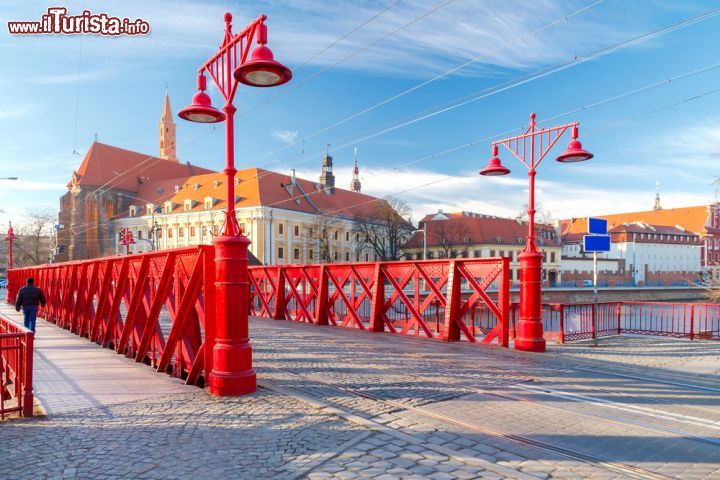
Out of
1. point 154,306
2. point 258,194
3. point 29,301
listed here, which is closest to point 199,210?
→ point 258,194

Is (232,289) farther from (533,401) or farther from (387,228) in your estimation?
(387,228)

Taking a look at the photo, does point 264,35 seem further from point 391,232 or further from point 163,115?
point 163,115

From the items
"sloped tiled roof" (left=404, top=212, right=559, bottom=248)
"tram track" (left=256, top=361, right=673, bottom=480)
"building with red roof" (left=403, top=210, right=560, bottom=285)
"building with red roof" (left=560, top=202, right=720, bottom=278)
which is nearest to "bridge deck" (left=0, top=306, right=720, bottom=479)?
"tram track" (left=256, top=361, right=673, bottom=480)

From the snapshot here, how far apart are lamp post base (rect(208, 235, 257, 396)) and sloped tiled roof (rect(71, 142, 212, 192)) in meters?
77.3

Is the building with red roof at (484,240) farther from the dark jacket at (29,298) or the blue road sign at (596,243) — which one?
the dark jacket at (29,298)

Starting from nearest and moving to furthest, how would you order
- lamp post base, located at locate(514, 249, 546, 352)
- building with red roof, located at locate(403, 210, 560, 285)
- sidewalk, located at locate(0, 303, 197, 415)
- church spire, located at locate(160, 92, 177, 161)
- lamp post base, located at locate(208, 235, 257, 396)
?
sidewalk, located at locate(0, 303, 197, 415) → lamp post base, located at locate(208, 235, 257, 396) → lamp post base, located at locate(514, 249, 546, 352) → building with red roof, located at locate(403, 210, 560, 285) → church spire, located at locate(160, 92, 177, 161)

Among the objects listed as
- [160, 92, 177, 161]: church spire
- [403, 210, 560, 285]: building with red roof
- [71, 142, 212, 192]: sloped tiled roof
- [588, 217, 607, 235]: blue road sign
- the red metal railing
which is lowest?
the red metal railing

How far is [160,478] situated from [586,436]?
398cm

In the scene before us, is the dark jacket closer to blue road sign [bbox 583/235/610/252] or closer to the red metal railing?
the red metal railing

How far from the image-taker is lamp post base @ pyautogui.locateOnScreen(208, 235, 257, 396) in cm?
643

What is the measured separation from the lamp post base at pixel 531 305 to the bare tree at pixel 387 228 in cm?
5074

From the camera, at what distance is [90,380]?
7.52 meters

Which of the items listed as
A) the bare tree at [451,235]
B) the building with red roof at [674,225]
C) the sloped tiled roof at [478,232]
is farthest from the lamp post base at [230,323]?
the building with red roof at [674,225]

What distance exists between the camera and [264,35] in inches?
240
